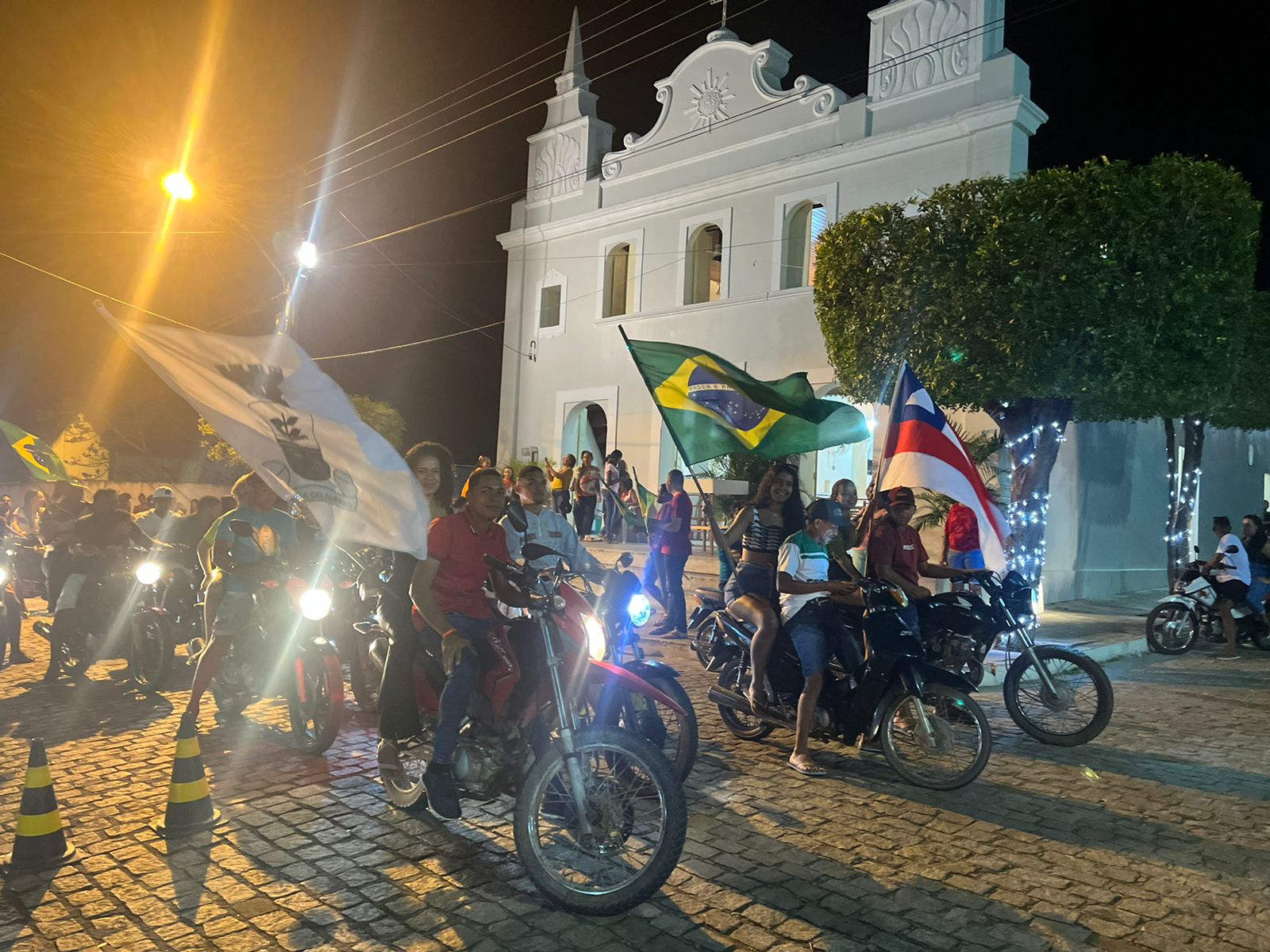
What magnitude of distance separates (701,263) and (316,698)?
20.4 metres

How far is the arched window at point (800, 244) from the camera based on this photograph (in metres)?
22.4

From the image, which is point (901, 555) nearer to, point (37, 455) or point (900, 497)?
point (900, 497)

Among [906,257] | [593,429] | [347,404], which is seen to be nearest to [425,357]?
[593,429]

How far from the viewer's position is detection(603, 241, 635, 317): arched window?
26344 mm

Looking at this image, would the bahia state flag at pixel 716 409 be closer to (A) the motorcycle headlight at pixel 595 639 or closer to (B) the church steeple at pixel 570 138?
(A) the motorcycle headlight at pixel 595 639

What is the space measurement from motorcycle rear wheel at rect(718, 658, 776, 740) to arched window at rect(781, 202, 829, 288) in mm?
16813

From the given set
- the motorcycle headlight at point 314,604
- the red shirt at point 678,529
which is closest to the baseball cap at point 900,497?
the motorcycle headlight at point 314,604

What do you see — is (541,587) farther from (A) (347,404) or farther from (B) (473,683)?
(A) (347,404)

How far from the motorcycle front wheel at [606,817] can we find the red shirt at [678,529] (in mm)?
8122

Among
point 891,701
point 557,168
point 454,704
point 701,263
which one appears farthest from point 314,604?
point 557,168

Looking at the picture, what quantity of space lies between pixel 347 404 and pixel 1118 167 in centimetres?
1196

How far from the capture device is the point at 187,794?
4.73m

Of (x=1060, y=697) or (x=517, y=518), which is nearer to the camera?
(x=517, y=518)

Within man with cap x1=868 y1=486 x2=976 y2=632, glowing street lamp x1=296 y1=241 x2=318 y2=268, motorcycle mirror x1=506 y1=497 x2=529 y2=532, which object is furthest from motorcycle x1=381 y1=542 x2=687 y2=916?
glowing street lamp x1=296 y1=241 x2=318 y2=268
